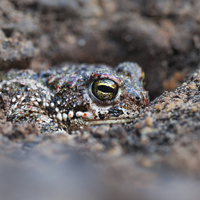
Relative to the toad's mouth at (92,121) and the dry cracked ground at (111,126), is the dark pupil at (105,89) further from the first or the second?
the dry cracked ground at (111,126)

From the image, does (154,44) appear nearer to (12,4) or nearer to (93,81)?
(93,81)

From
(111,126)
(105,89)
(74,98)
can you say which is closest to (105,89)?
(105,89)

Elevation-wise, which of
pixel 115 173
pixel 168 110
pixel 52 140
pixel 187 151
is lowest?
pixel 115 173

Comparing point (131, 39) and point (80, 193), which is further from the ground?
A: point (131, 39)

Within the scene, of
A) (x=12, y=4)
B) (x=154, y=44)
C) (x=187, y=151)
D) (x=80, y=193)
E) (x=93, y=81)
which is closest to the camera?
(x=80, y=193)

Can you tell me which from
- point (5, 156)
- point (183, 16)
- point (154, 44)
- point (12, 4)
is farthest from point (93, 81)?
point (183, 16)

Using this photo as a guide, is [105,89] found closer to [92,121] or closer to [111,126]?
[92,121]
